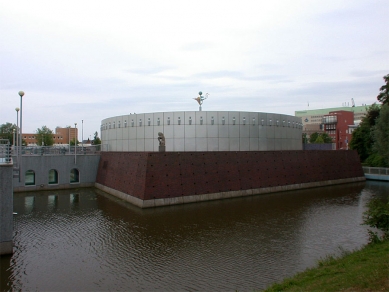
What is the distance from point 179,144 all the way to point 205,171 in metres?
4.91

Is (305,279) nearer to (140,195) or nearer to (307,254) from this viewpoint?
(307,254)

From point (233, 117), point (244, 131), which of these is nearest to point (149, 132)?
point (233, 117)

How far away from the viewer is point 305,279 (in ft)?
33.2

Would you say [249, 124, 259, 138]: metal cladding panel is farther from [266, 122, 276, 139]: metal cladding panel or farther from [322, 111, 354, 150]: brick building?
[322, 111, 354, 150]: brick building

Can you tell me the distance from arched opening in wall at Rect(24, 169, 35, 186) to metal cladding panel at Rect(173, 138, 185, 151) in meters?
14.9

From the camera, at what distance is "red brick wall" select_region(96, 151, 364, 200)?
25.4m

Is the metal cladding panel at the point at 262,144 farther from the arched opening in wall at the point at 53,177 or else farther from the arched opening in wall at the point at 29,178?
the arched opening in wall at the point at 29,178

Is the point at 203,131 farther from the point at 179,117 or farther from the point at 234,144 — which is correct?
the point at 234,144

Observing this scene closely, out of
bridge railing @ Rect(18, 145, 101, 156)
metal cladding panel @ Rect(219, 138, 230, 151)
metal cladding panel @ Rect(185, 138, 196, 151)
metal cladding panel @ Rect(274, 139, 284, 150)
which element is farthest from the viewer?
metal cladding panel @ Rect(274, 139, 284, 150)

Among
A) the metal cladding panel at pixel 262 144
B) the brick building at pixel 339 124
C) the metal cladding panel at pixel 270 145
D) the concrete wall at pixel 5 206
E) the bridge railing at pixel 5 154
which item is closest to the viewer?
the concrete wall at pixel 5 206

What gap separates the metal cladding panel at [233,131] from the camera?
1270 inches

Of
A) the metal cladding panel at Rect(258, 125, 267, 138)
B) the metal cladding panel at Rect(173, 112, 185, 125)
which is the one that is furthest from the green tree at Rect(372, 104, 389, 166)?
the metal cladding panel at Rect(173, 112, 185, 125)

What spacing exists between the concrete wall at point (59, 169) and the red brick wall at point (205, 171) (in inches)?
46.4

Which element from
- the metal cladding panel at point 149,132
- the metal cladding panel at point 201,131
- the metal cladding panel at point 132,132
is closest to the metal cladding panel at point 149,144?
the metal cladding panel at point 149,132
